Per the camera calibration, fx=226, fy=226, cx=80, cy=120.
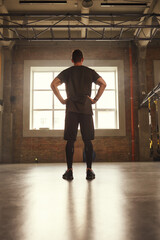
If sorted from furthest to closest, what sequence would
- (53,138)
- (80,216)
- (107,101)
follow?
(107,101) < (53,138) < (80,216)

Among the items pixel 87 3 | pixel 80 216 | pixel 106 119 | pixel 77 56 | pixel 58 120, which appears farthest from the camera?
pixel 106 119

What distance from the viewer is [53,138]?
27.8 feet

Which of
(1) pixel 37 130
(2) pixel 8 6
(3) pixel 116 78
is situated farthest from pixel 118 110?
(2) pixel 8 6

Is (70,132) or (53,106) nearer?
(70,132)

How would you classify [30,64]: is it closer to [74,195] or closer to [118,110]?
[118,110]

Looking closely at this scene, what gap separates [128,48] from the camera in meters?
8.96

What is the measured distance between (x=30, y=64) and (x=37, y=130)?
8.57 ft

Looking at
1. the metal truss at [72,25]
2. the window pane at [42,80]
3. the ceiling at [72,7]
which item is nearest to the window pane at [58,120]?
the window pane at [42,80]

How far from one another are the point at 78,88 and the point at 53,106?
6.39 metres

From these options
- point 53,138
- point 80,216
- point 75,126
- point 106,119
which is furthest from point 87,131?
point 106,119

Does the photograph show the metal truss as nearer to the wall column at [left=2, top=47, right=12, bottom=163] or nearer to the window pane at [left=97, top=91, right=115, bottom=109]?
the wall column at [left=2, top=47, right=12, bottom=163]

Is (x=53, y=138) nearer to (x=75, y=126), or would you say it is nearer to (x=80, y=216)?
(x=75, y=126)

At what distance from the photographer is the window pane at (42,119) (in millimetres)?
8797

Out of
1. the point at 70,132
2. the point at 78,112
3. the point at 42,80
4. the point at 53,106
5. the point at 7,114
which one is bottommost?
the point at 70,132
